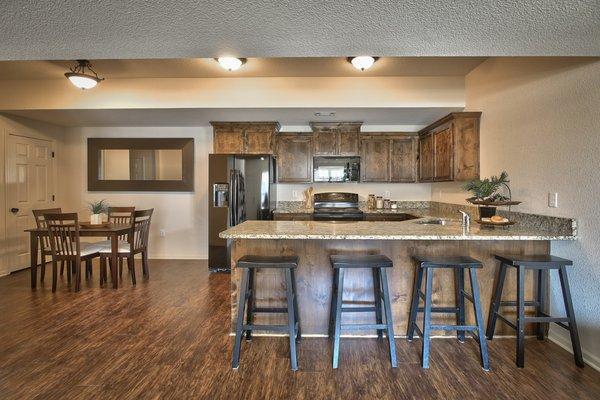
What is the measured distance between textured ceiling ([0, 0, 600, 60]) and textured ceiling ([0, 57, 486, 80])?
1394 millimetres

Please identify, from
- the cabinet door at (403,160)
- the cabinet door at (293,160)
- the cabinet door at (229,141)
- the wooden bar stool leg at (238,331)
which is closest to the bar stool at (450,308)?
the wooden bar stool leg at (238,331)

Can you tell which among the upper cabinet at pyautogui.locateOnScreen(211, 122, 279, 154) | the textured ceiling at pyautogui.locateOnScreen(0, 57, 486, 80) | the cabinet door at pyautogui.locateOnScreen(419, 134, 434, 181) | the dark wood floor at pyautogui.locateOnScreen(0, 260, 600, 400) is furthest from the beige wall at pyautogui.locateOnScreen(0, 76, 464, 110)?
the dark wood floor at pyautogui.locateOnScreen(0, 260, 600, 400)

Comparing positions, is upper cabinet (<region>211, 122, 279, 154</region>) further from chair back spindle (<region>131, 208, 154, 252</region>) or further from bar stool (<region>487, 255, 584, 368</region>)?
bar stool (<region>487, 255, 584, 368</region>)

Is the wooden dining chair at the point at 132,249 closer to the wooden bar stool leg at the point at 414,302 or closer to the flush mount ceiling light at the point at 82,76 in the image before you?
the flush mount ceiling light at the point at 82,76

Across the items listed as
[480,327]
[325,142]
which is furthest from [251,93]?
[480,327]

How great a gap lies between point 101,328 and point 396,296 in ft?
8.38

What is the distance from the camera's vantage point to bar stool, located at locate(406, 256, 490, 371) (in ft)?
7.36

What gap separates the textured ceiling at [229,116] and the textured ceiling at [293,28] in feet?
6.68

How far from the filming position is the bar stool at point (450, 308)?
2244 millimetres

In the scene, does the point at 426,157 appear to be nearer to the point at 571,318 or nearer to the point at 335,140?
the point at 335,140

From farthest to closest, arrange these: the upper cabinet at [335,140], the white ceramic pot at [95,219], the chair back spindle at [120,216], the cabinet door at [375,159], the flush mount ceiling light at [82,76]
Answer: the cabinet door at [375,159] → the upper cabinet at [335,140] → the chair back spindle at [120,216] → the white ceramic pot at [95,219] → the flush mount ceiling light at [82,76]

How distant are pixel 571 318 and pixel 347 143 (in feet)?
11.3

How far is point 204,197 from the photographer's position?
5.52 metres

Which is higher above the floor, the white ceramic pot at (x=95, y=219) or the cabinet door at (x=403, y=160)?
the cabinet door at (x=403, y=160)
